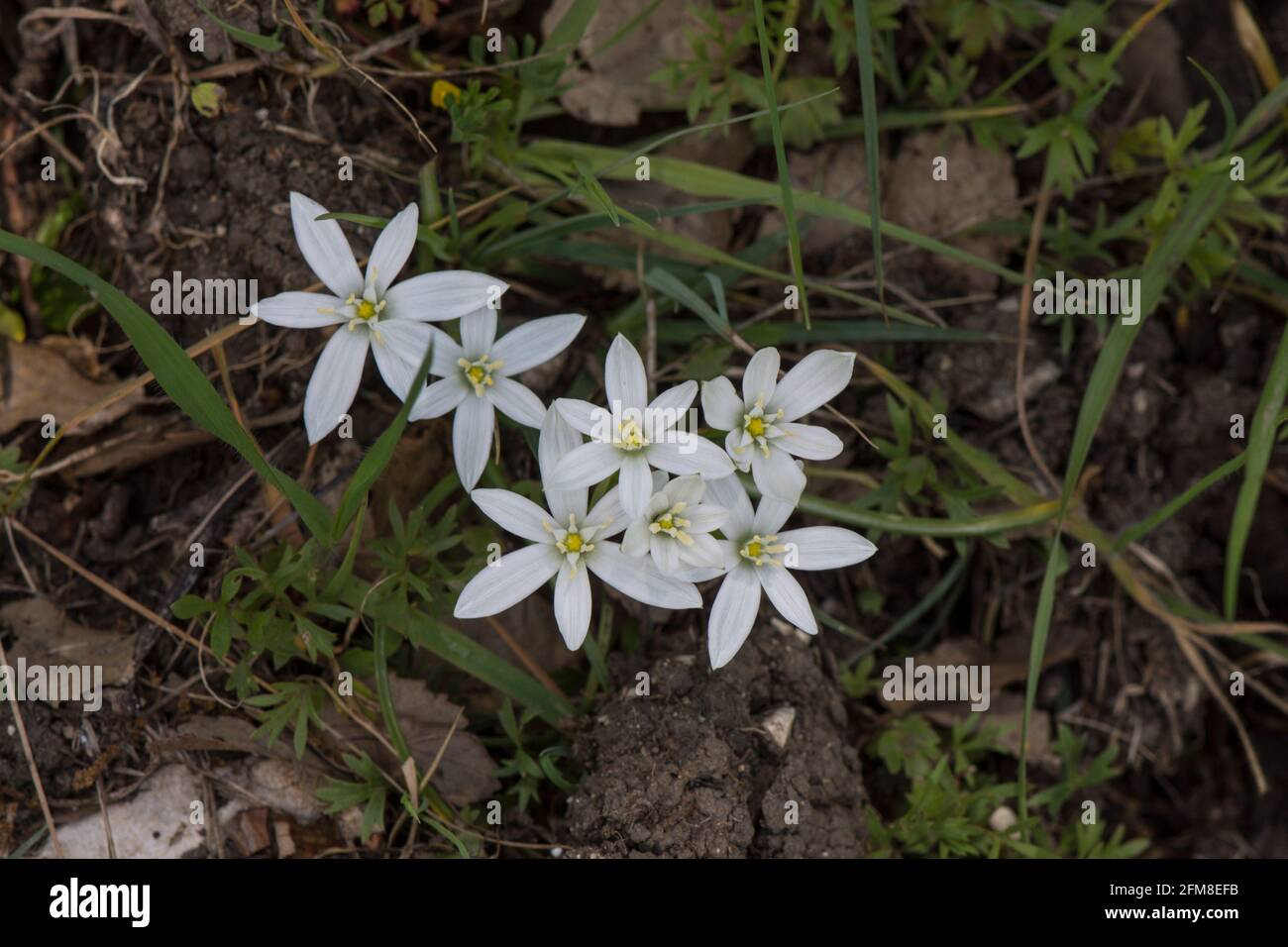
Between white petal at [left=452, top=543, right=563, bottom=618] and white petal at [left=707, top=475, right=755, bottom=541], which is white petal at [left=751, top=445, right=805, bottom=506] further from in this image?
Result: white petal at [left=452, top=543, right=563, bottom=618]

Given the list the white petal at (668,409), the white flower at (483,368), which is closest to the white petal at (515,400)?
the white flower at (483,368)

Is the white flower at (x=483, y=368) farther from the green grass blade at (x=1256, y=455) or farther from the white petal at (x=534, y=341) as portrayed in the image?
the green grass blade at (x=1256, y=455)

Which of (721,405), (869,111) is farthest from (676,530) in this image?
(869,111)

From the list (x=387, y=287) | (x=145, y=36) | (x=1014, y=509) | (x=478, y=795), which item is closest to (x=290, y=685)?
(x=478, y=795)

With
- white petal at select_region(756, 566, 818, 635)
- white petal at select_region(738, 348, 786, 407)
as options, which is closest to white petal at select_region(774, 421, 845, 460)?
white petal at select_region(738, 348, 786, 407)

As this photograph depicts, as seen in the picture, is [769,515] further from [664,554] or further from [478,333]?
[478,333]

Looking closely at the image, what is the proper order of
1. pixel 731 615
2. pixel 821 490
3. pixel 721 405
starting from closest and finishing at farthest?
pixel 721 405 < pixel 731 615 < pixel 821 490

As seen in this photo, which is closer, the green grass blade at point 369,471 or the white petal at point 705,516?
the green grass blade at point 369,471
